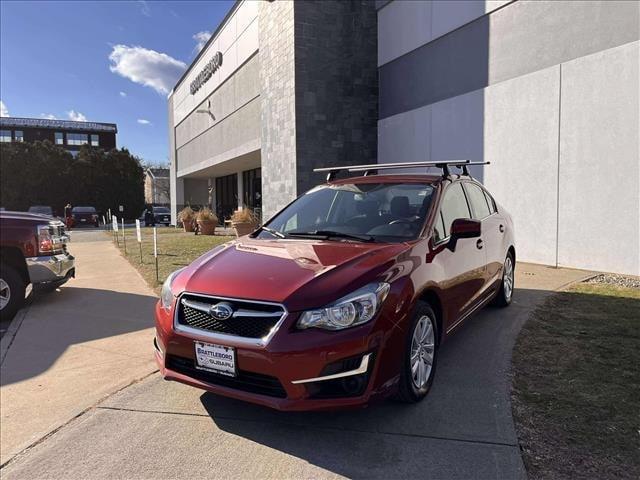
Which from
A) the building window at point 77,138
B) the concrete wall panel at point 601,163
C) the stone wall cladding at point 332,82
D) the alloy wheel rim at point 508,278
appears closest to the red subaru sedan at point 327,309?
the alloy wheel rim at point 508,278

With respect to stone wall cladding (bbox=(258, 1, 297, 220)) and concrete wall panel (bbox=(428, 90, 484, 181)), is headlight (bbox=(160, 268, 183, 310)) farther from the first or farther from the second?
stone wall cladding (bbox=(258, 1, 297, 220))

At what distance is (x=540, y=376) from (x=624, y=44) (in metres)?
6.67

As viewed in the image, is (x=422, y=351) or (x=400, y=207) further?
(x=400, y=207)

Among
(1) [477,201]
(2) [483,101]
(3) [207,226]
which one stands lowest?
(3) [207,226]

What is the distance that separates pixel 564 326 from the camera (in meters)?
5.13

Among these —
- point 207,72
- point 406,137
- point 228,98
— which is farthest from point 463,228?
point 207,72

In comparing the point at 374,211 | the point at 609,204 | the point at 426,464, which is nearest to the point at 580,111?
the point at 609,204

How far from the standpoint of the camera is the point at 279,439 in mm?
2967

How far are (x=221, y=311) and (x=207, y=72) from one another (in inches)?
979

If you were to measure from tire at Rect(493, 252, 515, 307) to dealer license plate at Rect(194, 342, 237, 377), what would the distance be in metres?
3.93

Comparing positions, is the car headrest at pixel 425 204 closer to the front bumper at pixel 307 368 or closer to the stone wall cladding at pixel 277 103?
the front bumper at pixel 307 368

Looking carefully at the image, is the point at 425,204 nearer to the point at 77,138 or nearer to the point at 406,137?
the point at 406,137

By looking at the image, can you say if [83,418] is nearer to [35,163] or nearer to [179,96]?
[179,96]

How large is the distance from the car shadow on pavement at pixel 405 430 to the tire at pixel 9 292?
422cm
